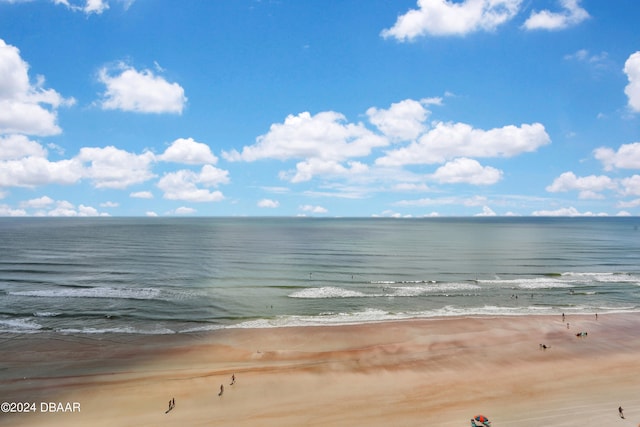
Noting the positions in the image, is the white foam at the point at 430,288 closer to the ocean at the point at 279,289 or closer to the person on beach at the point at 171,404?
the ocean at the point at 279,289

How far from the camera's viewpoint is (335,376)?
26719mm

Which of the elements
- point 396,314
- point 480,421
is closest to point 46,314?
point 396,314

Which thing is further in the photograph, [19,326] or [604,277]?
[604,277]

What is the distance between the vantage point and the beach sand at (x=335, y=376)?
21703mm

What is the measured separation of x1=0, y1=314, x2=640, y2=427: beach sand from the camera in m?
21.7

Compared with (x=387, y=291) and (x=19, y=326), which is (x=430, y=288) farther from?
(x=19, y=326)

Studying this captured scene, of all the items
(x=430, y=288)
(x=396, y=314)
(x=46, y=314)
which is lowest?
(x=396, y=314)

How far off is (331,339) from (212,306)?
698 inches

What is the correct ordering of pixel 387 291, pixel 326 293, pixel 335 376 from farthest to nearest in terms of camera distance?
1. pixel 387 291
2. pixel 326 293
3. pixel 335 376

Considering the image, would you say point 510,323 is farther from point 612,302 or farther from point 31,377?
point 31,377

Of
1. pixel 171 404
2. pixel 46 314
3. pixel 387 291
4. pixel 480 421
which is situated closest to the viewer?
pixel 480 421

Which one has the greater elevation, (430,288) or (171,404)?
(430,288)

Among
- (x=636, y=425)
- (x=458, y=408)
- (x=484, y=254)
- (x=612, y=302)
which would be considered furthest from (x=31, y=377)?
(x=484, y=254)

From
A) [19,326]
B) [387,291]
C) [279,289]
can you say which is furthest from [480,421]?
[19,326]
